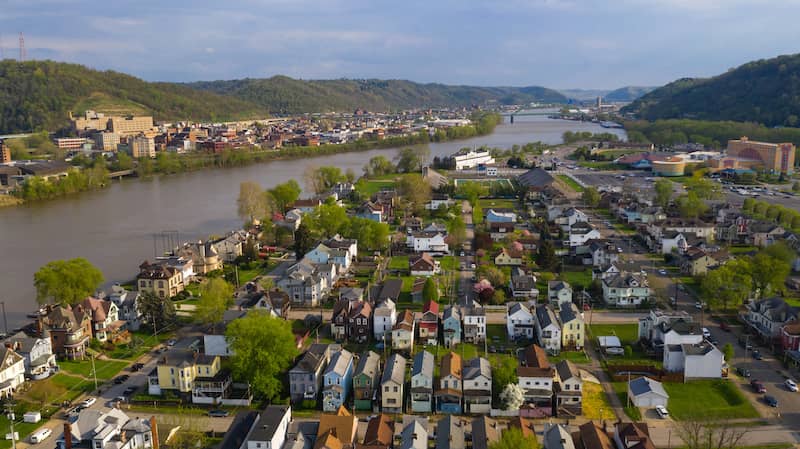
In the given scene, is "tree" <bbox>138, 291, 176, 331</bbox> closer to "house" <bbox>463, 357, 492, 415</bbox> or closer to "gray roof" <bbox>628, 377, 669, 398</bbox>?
"house" <bbox>463, 357, 492, 415</bbox>

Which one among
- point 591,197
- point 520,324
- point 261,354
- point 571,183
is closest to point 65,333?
point 261,354

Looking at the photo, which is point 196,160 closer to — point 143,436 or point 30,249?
point 30,249

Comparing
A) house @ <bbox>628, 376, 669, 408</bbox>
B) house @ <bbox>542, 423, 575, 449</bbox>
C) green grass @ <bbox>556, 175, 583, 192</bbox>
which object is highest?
green grass @ <bbox>556, 175, 583, 192</bbox>

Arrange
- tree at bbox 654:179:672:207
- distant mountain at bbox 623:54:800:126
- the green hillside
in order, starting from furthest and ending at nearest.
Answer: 1. the green hillside
2. distant mountain at bbox 623:54:800:126
3. tree at bbox 654:179:672:207

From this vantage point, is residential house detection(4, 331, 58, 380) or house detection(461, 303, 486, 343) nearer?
residential house detection(4, 331, 58, 380)

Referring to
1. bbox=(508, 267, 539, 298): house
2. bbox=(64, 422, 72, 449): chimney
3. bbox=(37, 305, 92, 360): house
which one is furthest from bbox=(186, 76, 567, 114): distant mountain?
bbox=(64, 422, 72, 449): chimney

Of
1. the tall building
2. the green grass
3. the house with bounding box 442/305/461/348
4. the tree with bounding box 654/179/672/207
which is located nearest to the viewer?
the house with bounding box 442/305/461/348
